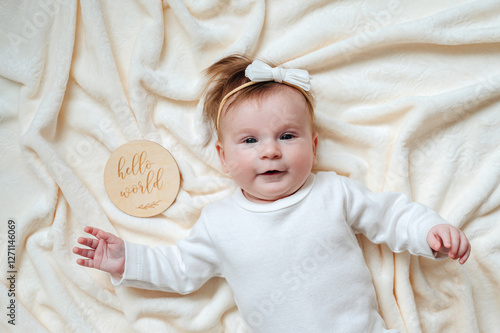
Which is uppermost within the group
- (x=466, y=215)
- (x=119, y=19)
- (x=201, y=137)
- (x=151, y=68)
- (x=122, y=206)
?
(x=119, y=19)

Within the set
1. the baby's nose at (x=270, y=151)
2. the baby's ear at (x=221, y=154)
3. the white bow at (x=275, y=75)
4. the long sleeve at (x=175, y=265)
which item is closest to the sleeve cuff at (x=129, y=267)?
the long sleeve at (x=175, y=265)

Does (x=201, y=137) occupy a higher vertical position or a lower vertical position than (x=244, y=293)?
higher

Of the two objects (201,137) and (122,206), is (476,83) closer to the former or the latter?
(201,137)

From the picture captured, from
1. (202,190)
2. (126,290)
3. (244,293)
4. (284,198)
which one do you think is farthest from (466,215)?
(126,290)

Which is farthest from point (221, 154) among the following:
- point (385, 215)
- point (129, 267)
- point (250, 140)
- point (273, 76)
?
point (385, 215)

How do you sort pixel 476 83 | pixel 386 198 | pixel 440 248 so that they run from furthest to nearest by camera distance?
pixel 476 83
pixel 386 198
pixel 440 248

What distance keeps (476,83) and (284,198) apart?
2.45 ft

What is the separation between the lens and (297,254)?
126cm

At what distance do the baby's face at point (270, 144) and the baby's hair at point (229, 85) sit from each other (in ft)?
0.08

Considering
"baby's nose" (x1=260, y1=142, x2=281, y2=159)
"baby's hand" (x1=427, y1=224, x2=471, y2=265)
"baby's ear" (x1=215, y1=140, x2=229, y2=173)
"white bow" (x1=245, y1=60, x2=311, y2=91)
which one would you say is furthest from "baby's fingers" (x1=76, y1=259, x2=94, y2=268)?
"baby's hand" (x1=427, y1=224, x2=471, y2=265)

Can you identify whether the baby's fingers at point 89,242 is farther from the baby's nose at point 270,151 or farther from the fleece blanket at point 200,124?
the baby's nose at point 270,151

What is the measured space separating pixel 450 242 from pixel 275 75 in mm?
669

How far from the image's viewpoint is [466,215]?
1.38 metres

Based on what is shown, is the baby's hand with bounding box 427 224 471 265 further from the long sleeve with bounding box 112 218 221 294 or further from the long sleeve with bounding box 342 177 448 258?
the long sleeve with bounding box 112 218 221 294
